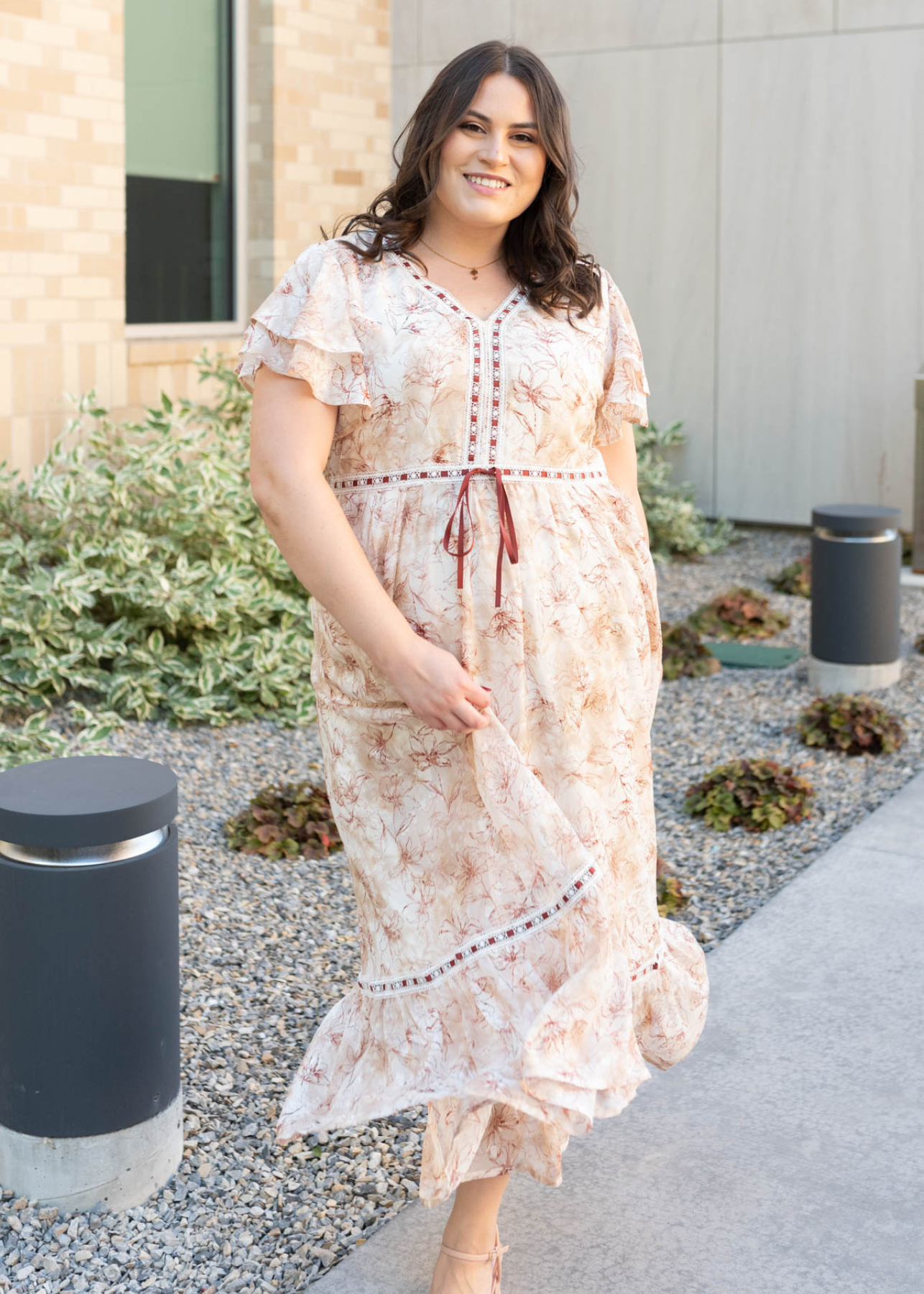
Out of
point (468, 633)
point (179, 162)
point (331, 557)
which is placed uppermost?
point (179, 162)

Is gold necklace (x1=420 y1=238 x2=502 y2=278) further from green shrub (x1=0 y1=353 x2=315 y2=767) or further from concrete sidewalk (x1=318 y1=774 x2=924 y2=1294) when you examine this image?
green shrub (x1=0 y1=353 x2=315 y2=767)

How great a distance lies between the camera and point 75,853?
2.59 m

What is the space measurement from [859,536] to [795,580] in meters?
2.08

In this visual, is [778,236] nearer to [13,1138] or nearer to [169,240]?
[169,240]

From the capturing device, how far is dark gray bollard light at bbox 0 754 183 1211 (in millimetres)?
2572

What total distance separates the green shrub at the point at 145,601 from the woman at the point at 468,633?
3153 millimetres

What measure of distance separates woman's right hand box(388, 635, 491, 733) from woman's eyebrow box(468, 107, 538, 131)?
0.76m

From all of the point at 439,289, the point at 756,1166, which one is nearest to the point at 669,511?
the point at 756,1166

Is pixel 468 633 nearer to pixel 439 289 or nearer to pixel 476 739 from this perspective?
pixel 476 739

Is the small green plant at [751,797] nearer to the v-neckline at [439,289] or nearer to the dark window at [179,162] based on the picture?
the v-neckline at [439,289]

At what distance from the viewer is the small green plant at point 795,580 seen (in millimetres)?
8367

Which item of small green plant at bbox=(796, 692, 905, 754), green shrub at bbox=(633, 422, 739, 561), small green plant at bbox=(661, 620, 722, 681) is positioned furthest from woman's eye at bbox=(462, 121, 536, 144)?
green shrub at bbox=(633, 422, 739, 561)

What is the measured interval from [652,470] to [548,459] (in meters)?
7.47

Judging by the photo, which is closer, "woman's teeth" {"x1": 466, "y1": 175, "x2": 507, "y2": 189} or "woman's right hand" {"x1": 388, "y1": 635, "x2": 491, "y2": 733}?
"woman's right hand" {"x1": 388, "y1": 635, "x2": 491, "y2": 733}
